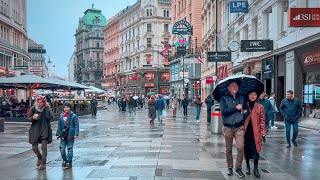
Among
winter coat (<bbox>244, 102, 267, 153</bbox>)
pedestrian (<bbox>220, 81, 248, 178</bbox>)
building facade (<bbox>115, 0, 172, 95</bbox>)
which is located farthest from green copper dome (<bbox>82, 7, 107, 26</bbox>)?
winter coat (<bbox>244, 102, 267, 153</bbox>)

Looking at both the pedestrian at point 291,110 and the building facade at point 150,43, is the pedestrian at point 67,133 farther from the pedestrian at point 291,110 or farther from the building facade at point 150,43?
the building facade at point 150,43

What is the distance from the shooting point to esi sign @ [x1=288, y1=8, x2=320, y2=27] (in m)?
13.9

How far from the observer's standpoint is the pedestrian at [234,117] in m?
7.75

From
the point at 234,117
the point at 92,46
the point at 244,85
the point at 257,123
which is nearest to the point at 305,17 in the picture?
the point at 244,85

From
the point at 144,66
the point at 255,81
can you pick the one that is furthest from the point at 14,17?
the point at 255,81

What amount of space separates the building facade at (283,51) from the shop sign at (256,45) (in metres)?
0.33

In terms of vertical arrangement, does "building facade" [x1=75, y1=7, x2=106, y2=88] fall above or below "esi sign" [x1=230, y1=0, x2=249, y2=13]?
above

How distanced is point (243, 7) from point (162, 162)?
1680cm

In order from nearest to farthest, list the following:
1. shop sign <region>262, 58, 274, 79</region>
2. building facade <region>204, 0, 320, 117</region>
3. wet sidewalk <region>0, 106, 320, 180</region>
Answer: wet sidewalk <region>0, 106, 320, 180</region> → building facade <region>204, 0, 320, 117</region> → shop sign <region>262, 58, 274, 79</region>

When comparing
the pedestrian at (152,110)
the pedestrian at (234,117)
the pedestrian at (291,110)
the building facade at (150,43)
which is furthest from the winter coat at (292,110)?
the building facade at (150,43)

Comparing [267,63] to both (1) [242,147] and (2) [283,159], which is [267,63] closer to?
(2) [283,159]

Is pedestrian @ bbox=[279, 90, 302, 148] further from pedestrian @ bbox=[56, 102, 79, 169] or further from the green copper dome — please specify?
the green copper dome

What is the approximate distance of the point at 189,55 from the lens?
57.9 metres

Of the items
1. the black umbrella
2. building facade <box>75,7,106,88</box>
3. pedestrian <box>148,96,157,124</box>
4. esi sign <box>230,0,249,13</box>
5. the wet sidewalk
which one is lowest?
the wet sidewalk
